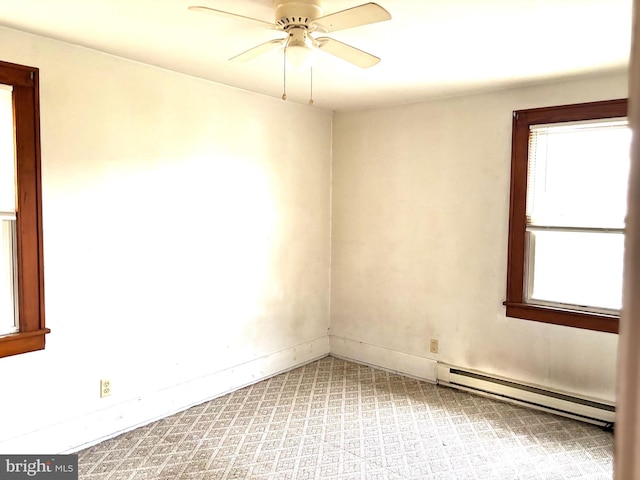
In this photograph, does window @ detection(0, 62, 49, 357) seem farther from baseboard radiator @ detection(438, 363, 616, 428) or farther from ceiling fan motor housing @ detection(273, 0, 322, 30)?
baseboard radiator @ detection(438, 363, 616, 428)

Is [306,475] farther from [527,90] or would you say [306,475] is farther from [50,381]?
[527,90]

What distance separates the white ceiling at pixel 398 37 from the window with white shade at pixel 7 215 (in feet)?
1.51

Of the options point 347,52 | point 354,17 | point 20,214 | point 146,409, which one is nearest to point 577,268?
point 347,52

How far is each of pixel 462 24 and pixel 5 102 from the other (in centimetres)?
237

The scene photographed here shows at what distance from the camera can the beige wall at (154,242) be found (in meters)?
2.60

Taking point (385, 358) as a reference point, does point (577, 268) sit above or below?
above

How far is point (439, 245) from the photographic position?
386cm

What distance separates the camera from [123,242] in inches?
115

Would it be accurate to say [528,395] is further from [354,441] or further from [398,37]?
[398,37]

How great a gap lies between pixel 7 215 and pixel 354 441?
7.95 feet

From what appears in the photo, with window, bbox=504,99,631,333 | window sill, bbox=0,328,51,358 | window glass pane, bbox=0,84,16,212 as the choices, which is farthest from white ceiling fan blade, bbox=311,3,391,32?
window sill, bbox=0,328,51,358

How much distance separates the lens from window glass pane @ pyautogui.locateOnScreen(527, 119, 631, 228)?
3.05 metres

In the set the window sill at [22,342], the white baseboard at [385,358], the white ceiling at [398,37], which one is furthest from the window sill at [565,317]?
the window sill at [22,342]

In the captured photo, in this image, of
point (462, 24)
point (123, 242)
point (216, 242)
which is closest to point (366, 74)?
point (462, 24)
